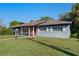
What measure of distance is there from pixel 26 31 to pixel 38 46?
119 cm

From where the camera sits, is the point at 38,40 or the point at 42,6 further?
the point at 38,40

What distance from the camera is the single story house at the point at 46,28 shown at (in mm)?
10641

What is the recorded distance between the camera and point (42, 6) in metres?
9.89

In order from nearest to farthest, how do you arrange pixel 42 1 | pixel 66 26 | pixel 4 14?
pixel 42 1
pixel 4 14
pixel 66 26

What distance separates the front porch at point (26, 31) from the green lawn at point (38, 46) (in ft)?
0.99

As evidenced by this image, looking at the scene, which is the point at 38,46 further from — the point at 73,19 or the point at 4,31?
the point at 73,19

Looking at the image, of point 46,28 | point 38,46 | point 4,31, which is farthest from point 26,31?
point 4,31

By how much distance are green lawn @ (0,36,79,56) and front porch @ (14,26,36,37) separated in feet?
0.99

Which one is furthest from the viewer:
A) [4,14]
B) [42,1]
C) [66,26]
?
[66,26]

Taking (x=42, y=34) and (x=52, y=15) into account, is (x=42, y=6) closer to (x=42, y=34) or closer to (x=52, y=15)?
(x=52, y=15)

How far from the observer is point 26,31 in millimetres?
11164

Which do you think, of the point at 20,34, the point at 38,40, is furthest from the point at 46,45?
the point at 20,34

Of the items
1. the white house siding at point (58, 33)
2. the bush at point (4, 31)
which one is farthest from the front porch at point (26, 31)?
the bush at point (4, 31)

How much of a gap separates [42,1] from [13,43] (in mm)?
2205
